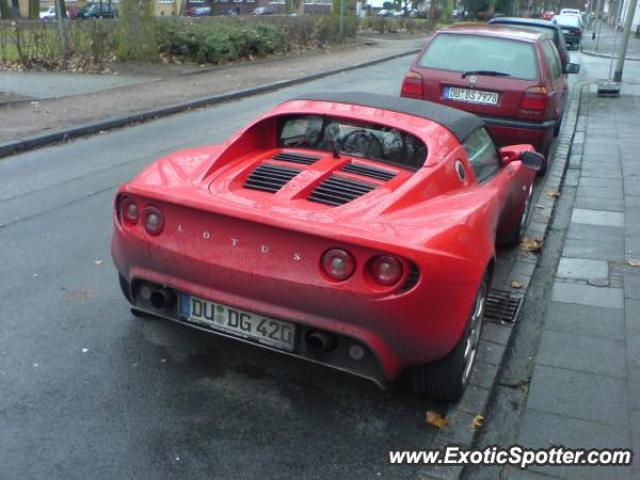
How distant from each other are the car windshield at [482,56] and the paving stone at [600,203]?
1.74 m

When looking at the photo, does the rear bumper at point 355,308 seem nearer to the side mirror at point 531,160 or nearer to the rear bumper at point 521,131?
the side mirror at point 531,160

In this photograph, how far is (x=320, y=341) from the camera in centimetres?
312

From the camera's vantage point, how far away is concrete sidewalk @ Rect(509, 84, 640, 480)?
3.24 metres

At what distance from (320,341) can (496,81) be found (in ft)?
19.9

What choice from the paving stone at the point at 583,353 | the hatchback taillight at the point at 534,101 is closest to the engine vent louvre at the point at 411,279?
the paving stone at the point at 583,353

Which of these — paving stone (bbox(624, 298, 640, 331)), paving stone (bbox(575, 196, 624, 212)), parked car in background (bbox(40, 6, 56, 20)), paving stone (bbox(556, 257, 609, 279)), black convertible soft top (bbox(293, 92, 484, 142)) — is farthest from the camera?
parked car in background (bbox(40, 6, 56, 20))

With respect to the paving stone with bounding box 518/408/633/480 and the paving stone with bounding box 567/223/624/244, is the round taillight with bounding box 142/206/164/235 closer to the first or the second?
the paving stone with bounding box 518/408/633/480

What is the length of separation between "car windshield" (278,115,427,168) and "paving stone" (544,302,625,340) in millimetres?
1494

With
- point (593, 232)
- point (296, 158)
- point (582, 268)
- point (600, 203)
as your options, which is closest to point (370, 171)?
point (296, 158)

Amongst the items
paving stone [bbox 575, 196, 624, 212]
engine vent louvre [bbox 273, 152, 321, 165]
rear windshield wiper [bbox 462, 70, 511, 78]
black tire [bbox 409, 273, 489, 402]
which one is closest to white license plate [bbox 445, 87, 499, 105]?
rear windshield wiper [bbox 462, 70, 511, 78]

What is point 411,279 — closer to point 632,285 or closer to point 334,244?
point 334,244

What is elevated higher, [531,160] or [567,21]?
[567,21]

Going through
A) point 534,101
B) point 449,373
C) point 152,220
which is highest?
point 534,101

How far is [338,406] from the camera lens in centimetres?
348
